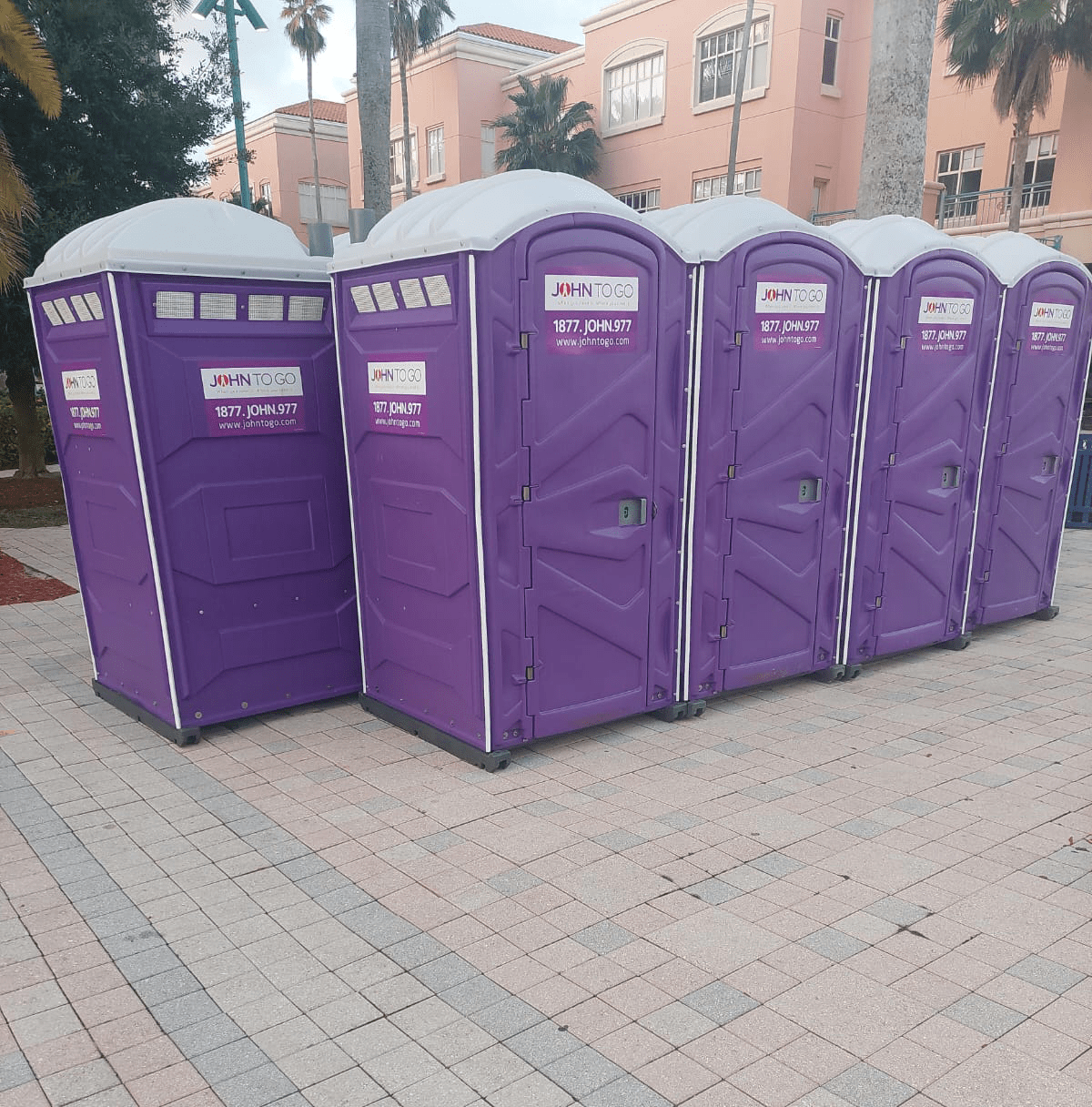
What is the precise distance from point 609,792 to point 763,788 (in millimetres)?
748

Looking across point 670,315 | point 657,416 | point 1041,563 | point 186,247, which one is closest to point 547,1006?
point 657,416

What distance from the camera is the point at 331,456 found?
5262mm

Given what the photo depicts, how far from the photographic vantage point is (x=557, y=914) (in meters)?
3.38

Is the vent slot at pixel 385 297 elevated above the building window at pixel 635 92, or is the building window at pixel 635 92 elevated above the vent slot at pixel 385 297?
the building window at pixel 635 92

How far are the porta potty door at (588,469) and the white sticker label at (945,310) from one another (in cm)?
218

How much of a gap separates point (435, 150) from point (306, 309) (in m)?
33.2

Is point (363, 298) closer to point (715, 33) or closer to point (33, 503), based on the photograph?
point (33, 503)

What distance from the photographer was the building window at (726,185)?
25438 millimetres

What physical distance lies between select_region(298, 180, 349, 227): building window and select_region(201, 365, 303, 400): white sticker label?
123 feet

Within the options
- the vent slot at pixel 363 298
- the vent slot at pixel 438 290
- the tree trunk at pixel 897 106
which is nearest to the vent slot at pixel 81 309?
the vent slot at pixel 363 298

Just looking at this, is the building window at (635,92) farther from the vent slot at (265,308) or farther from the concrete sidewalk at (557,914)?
the concrete sidewalk at (557,914)

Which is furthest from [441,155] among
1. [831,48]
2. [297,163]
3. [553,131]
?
[831,48]

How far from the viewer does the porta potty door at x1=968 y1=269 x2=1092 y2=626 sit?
6.54 meters

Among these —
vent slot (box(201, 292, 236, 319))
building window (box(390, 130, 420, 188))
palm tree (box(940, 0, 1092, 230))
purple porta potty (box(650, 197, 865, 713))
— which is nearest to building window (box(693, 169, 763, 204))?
A: palm tree (box(940, 0, 1092, 230))
